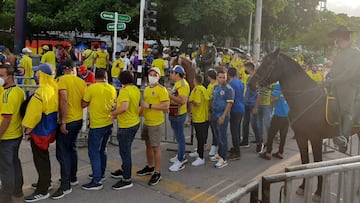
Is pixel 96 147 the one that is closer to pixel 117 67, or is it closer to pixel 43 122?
pixel 43 122

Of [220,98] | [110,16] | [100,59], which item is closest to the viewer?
[220,98]

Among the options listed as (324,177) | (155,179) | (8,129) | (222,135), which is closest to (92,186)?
(155,179)

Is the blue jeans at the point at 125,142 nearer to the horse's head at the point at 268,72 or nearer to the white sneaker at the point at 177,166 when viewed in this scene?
the white sneaker at the point at 177,166

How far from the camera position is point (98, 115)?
5.46 metres

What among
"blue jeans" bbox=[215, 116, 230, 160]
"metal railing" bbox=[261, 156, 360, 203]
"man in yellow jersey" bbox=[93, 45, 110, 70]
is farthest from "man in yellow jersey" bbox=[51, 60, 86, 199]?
"man in yellow jersey" bbox=[93, 45, 110, 70]

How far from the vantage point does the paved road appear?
5398mm

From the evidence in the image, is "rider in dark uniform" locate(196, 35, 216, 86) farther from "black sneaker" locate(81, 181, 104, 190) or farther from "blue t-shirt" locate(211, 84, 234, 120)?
"black sneaker" locate(81, 181, 104, 190)

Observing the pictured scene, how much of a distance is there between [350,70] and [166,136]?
4.63m

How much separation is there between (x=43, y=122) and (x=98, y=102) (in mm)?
802

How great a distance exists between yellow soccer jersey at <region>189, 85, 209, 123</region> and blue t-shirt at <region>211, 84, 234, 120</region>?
0.15m

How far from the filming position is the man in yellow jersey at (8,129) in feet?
15.5

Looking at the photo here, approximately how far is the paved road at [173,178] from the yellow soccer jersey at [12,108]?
97 cm

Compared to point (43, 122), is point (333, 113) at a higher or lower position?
higher

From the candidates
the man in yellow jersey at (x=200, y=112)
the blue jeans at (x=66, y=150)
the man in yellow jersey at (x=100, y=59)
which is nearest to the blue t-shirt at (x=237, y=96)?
the man in yellow jersey at (x=200, y=112)
